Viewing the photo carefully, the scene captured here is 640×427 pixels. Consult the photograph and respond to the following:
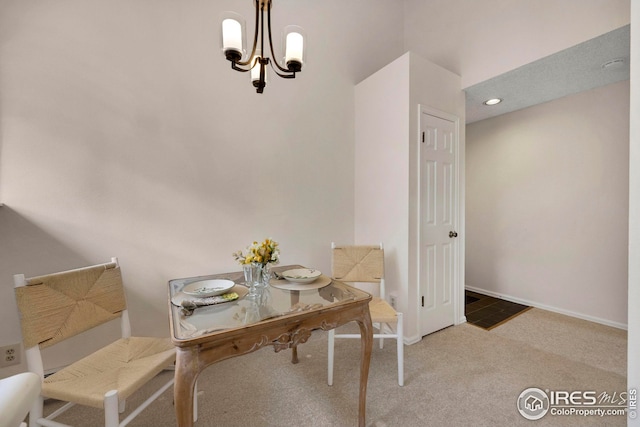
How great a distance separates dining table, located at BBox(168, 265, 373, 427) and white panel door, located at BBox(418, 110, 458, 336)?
127 centimetres

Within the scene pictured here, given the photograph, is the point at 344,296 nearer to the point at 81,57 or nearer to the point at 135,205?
the point at 135,205

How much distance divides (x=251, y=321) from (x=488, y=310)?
10.2 feet

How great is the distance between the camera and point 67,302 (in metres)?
1.29

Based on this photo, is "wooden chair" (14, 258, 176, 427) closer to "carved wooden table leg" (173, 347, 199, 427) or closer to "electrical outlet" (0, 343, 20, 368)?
"carved wooden table leg" (173, 347, 199, 427)

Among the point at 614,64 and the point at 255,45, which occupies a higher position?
the point at 614,64

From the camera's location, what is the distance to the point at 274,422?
1470 millimetres

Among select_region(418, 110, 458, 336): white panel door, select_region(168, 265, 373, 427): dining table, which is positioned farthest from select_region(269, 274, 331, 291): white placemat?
select_region(418, 110, 458, 336): white panel door

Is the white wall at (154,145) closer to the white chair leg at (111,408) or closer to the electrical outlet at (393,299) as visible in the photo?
the electrical outlet at (393,299)

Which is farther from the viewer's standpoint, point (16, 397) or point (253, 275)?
point (253, 275)

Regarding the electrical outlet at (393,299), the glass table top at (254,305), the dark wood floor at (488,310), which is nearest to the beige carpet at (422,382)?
the dark wood floor at (488,310)

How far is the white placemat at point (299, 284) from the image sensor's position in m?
1.48

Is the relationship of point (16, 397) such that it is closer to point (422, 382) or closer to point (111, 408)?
point (111, 408)

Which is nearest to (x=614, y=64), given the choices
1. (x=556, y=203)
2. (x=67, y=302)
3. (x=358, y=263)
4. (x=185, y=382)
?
(x=556, y=203)

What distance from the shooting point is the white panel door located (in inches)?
94.7
